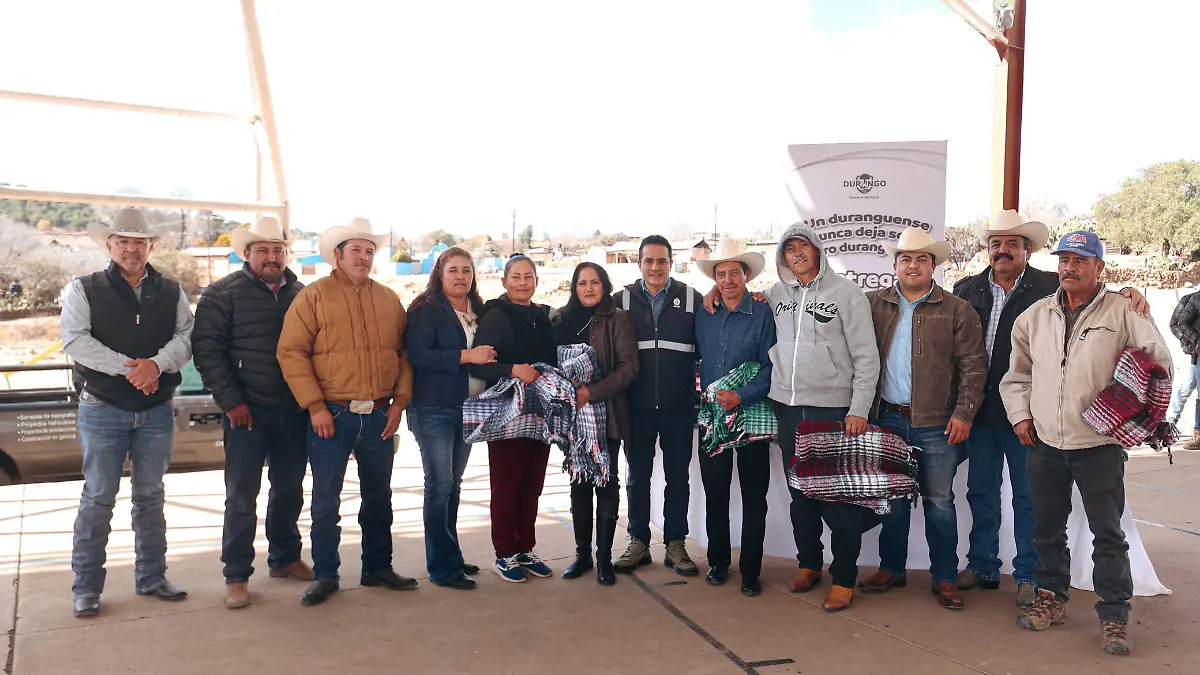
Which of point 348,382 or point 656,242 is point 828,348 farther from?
A: point 348,382

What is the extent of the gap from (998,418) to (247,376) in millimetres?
3555

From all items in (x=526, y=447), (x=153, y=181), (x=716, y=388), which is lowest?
(x=526, y=447)

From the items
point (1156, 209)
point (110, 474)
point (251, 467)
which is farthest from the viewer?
point (1156, 209)

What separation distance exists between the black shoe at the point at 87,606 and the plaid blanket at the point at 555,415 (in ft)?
6.05

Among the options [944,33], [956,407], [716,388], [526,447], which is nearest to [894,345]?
[956,407]

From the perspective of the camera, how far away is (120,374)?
13.5 ft

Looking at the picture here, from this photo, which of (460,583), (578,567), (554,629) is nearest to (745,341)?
(578,567)

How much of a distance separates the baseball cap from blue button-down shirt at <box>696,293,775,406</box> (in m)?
1.34

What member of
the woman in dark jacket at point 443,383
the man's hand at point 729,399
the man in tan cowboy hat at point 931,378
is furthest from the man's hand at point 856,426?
the woman in dark jacket at point 443,383

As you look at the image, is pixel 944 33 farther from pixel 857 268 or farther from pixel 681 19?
pixel 857 268

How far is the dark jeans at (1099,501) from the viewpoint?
3707 mm

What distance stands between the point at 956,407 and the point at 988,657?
1.12 meters

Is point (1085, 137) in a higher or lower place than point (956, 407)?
higher

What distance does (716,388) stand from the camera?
441cm
